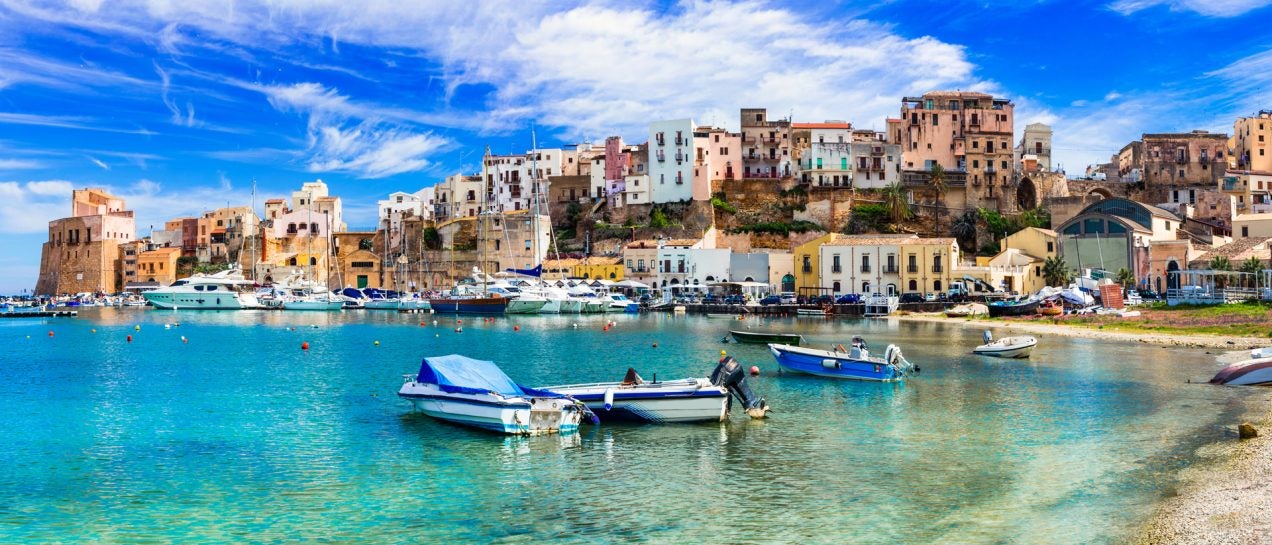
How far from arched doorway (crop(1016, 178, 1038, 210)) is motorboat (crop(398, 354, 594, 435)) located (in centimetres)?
7525

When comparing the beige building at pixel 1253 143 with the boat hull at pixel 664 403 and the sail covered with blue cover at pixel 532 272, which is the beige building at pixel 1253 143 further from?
the boat hull at pixel 664 403

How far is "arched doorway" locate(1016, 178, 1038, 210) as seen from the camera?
8625 cm

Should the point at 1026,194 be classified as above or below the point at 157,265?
above

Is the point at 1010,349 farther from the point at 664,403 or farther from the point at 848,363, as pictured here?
the point at 664,403

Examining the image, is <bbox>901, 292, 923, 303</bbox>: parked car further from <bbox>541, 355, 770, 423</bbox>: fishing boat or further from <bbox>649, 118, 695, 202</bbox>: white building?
<bbox>541, 355, 770, 423</bbox>: fishing boat

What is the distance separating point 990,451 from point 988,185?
2848 inches

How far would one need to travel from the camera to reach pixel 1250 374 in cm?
2536

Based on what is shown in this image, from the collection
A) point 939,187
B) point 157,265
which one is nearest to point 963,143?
point 939,187

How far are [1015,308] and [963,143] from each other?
3238 cm

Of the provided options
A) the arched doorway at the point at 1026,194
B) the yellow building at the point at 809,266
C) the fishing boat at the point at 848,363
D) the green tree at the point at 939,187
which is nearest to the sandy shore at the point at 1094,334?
the yellow building at the point at 809,266

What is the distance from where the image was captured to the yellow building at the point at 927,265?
2771 inches

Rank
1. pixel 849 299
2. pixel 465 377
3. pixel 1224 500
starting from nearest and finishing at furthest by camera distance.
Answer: pixel 1224 500
pixel 465 377
pixel 849 299

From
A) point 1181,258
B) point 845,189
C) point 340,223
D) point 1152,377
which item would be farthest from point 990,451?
point 340,223

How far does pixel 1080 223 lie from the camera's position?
6850 centimetres
